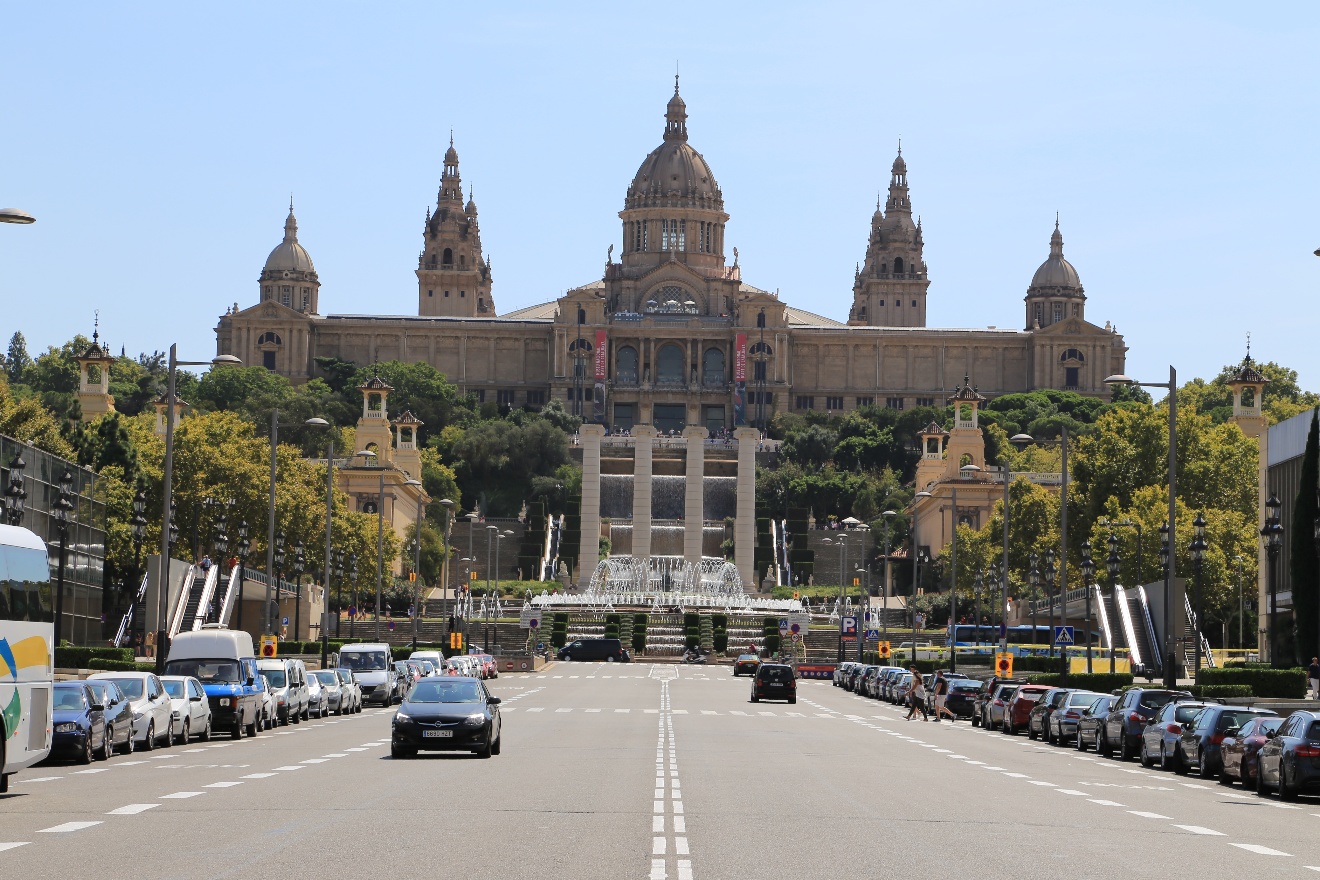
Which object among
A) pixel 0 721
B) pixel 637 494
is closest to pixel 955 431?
pixel 637 494

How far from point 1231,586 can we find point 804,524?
266ft

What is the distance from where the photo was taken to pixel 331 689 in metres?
51.7

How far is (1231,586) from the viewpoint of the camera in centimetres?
8662

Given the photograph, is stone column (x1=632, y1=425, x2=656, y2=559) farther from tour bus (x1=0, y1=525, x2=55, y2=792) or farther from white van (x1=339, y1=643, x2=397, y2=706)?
tour bus (x1=0, y1=525, x2=55, y2=792)

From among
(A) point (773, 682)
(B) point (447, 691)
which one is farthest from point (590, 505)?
(B) point (447, 691)

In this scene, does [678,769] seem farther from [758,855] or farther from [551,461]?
[551,461]

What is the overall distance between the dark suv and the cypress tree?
14.1 meters

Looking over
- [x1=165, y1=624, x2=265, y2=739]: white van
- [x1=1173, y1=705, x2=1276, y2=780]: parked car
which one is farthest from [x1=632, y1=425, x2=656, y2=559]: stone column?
[x1=1173, y1=705, x2=1276, y2=780]: parked car

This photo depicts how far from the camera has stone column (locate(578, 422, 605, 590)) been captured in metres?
140

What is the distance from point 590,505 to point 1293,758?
372 feet

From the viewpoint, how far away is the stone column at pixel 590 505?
140 meters

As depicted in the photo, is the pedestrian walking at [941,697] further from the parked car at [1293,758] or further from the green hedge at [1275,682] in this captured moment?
the parked car at [1293,758]

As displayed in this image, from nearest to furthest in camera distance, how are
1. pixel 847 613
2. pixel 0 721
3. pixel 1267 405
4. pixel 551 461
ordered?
pixel 0 721
pixel 847 613
pixel 1267 405
pixel 551 461

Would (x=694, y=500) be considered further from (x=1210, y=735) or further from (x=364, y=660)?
(x=1210, y=735)
